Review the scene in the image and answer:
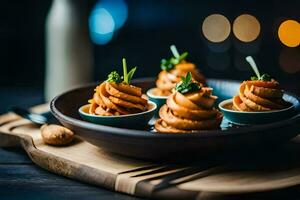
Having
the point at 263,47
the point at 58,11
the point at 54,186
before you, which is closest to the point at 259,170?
the point at 54,186

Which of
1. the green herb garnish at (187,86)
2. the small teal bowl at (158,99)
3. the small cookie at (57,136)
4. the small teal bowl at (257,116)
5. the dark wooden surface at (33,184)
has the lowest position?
the dark wooden surface at (33,184)

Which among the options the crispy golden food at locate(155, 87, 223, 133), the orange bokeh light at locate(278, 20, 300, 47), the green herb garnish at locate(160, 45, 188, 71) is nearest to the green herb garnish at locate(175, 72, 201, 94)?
the crispy golden food at locate(155, 87, 223, 133)

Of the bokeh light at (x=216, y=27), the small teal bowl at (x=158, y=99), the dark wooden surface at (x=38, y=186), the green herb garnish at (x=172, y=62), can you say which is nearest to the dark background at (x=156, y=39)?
Answer: the bokeh light at (x=216, y=27)

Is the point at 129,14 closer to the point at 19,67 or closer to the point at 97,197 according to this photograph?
the point at 19,67

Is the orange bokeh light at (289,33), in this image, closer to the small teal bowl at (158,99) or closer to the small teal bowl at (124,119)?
the small teal bowl at (158,99)

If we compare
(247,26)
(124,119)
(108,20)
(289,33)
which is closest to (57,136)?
(124,119)

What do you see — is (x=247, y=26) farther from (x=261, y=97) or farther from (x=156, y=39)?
(x=261, y=97)

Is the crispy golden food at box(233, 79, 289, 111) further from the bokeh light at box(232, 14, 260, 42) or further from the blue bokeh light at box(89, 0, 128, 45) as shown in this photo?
the bokeh light at box(232, 14, 260, 42)
